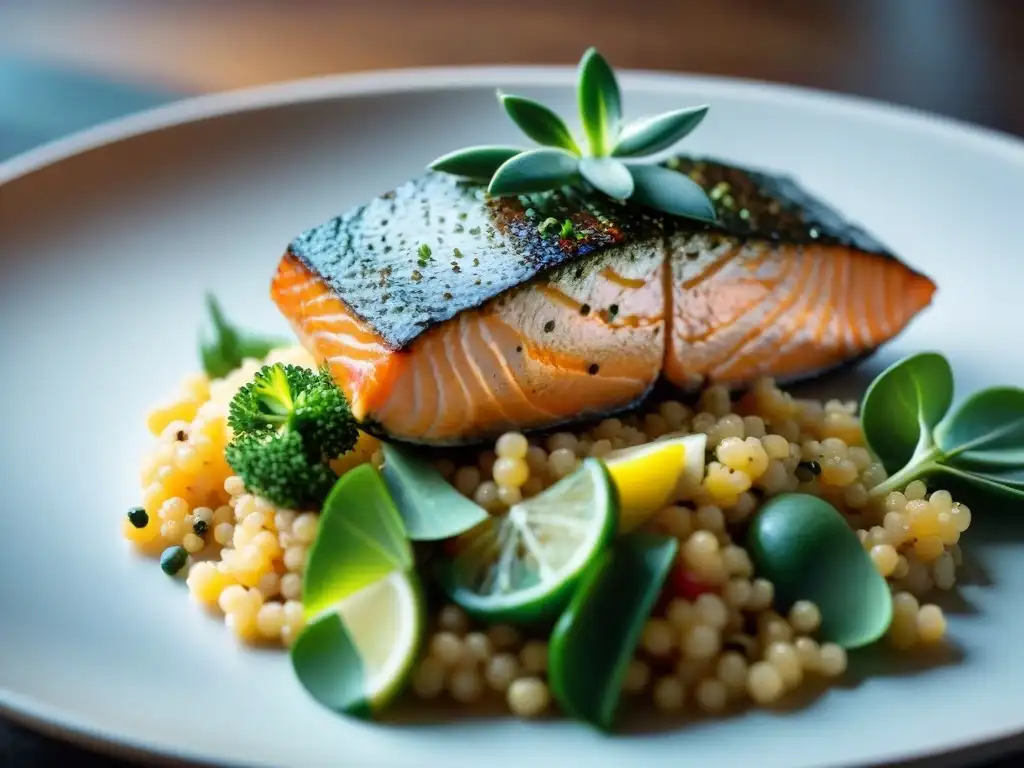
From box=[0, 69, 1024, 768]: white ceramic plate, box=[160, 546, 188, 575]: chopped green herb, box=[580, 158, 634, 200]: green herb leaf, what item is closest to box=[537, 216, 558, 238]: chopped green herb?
box=[580, 158, 634, 200]: green herb leaf

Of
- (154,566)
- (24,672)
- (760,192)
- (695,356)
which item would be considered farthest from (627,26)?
(24,672)

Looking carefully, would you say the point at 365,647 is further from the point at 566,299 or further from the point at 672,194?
the point at 672,194

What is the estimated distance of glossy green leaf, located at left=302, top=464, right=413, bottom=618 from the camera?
213 centimetres

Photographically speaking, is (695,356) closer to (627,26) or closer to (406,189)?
(406,189)

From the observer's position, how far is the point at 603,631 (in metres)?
2.02

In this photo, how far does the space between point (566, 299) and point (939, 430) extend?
873 millimetres

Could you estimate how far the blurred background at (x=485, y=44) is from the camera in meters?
4.59

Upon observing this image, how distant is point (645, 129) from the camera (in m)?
2.84

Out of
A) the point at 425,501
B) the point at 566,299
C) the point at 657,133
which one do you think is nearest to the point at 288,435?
the point at 425,501

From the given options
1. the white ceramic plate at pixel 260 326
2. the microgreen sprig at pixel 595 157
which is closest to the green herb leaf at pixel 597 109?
the microgreen sprig at pixel 595 157

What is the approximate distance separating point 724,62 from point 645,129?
2.18 meters

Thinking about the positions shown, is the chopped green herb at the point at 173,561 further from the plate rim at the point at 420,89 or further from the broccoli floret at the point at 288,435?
the plate rim at the point at 420,89

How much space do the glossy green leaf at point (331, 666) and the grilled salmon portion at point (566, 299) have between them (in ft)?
1.81

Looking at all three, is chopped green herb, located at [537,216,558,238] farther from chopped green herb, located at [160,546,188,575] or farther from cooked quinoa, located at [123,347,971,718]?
chopped green herb, located at [160,546,188,575]
